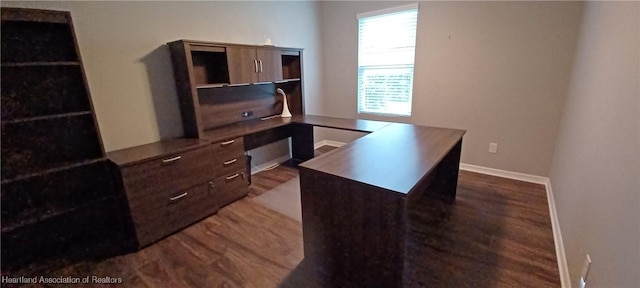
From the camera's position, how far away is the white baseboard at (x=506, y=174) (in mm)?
2980

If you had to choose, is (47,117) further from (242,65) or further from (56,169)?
(242,65)

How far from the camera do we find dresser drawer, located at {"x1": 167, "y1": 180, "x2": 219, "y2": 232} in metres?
2.17

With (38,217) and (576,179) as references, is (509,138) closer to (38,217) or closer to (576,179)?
(576,179)

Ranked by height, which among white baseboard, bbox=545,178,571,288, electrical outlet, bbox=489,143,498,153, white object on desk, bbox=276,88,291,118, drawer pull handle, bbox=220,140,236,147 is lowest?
white baseboard, bbox=545,178,571,288

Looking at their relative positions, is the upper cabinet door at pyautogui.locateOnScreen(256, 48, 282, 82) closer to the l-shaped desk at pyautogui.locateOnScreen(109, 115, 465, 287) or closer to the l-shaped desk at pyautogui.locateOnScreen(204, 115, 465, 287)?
the l-shaped desk at pyautogui.locateOnScreen(109, 115, 465, 287)

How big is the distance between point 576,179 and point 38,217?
3582mm

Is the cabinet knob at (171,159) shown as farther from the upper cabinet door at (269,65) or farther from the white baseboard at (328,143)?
the white baseboard at (328,143)

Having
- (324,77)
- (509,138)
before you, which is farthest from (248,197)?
(509,138)

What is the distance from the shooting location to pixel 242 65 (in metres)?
2.74

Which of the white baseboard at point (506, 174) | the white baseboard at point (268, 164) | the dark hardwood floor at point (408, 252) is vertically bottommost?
the dark hardwood floor at point (408, 252)

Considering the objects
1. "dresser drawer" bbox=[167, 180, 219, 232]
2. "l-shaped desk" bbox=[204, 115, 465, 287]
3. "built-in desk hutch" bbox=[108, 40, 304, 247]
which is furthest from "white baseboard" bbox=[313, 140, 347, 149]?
"l-shaped desk" bbox=[204, 115, 465, 287]

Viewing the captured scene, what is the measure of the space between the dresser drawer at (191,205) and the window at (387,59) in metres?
2.66

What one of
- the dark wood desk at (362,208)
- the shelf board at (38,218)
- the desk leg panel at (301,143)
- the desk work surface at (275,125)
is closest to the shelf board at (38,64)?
the shelf board at (38,218)

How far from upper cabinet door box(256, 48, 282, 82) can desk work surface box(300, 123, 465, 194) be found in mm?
1455
